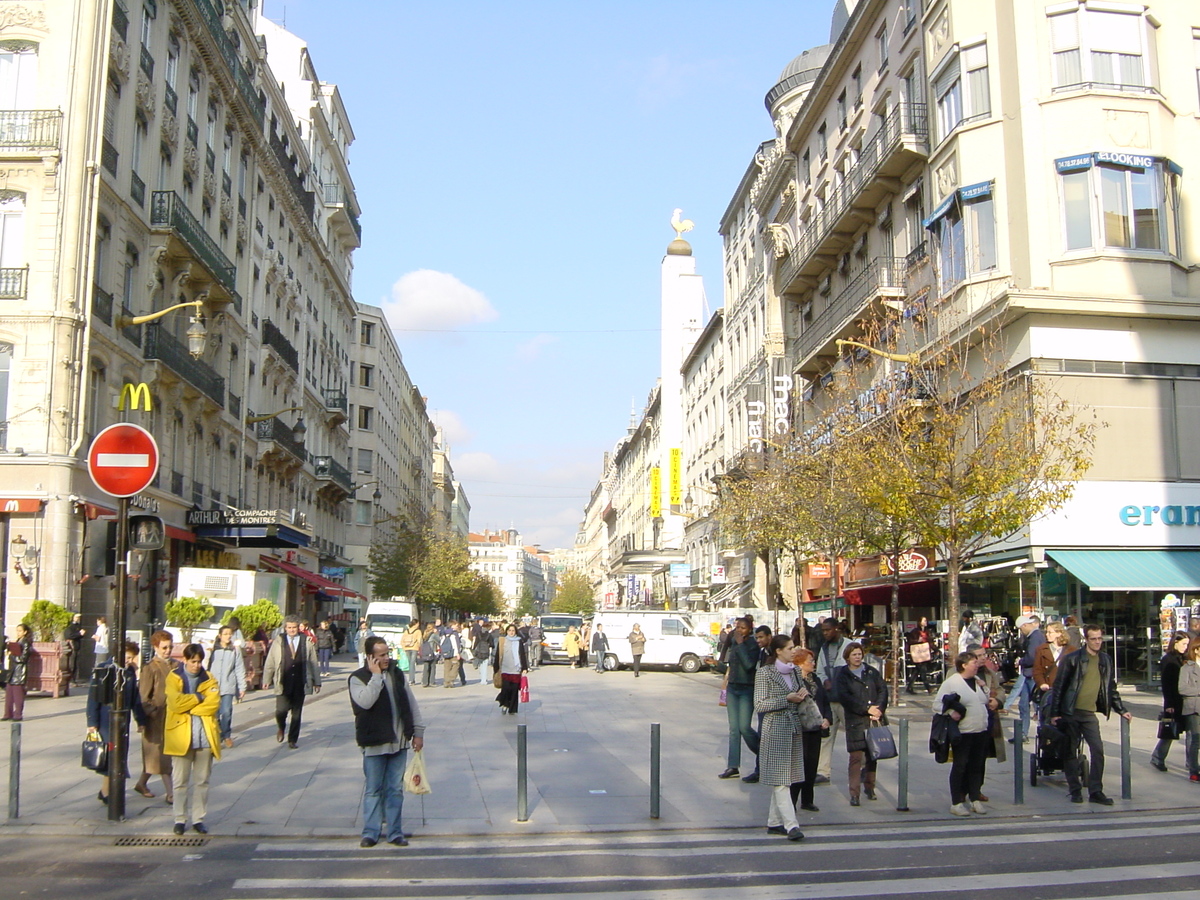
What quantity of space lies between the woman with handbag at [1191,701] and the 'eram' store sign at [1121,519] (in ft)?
37.6

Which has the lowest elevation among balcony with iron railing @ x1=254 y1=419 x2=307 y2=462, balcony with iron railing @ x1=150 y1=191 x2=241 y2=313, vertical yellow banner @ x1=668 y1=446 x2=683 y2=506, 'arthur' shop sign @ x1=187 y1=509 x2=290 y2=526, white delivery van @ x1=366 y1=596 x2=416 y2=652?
white delivery van @ x1=366 y1=596 x2=416 y2=652

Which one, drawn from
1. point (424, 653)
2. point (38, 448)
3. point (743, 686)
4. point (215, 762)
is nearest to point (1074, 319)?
point (743, 686)

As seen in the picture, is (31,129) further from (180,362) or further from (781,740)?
(781,740)

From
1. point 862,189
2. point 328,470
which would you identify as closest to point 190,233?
point 862,189

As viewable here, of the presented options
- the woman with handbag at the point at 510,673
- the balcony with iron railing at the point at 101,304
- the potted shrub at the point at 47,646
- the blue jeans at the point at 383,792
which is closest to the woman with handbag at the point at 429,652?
the woman with handbag at the point at 510,673

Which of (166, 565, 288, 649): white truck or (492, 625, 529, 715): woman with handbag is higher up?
(166, 565, 288, 649): white truck

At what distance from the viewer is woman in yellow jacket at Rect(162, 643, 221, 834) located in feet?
32.3

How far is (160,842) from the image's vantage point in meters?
9.72

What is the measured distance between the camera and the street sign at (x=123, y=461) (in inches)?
422

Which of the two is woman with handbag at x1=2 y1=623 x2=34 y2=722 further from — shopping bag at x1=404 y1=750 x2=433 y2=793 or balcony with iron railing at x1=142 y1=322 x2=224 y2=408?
balcony with iron railing at x1=142 y1=322 x2=224 y2=408

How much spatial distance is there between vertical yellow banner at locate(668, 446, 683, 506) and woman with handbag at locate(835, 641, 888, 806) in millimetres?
60208

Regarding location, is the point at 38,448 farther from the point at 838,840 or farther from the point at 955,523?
the point at 838,840

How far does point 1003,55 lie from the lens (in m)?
26.1

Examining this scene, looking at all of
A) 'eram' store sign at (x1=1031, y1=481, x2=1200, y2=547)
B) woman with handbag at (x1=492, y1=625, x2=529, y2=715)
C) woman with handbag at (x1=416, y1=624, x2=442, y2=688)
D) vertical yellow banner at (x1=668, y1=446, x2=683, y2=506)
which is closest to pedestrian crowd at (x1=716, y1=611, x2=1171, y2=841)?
woman with handbag at (x1=492, y1=625, x2=529, y2=715)
